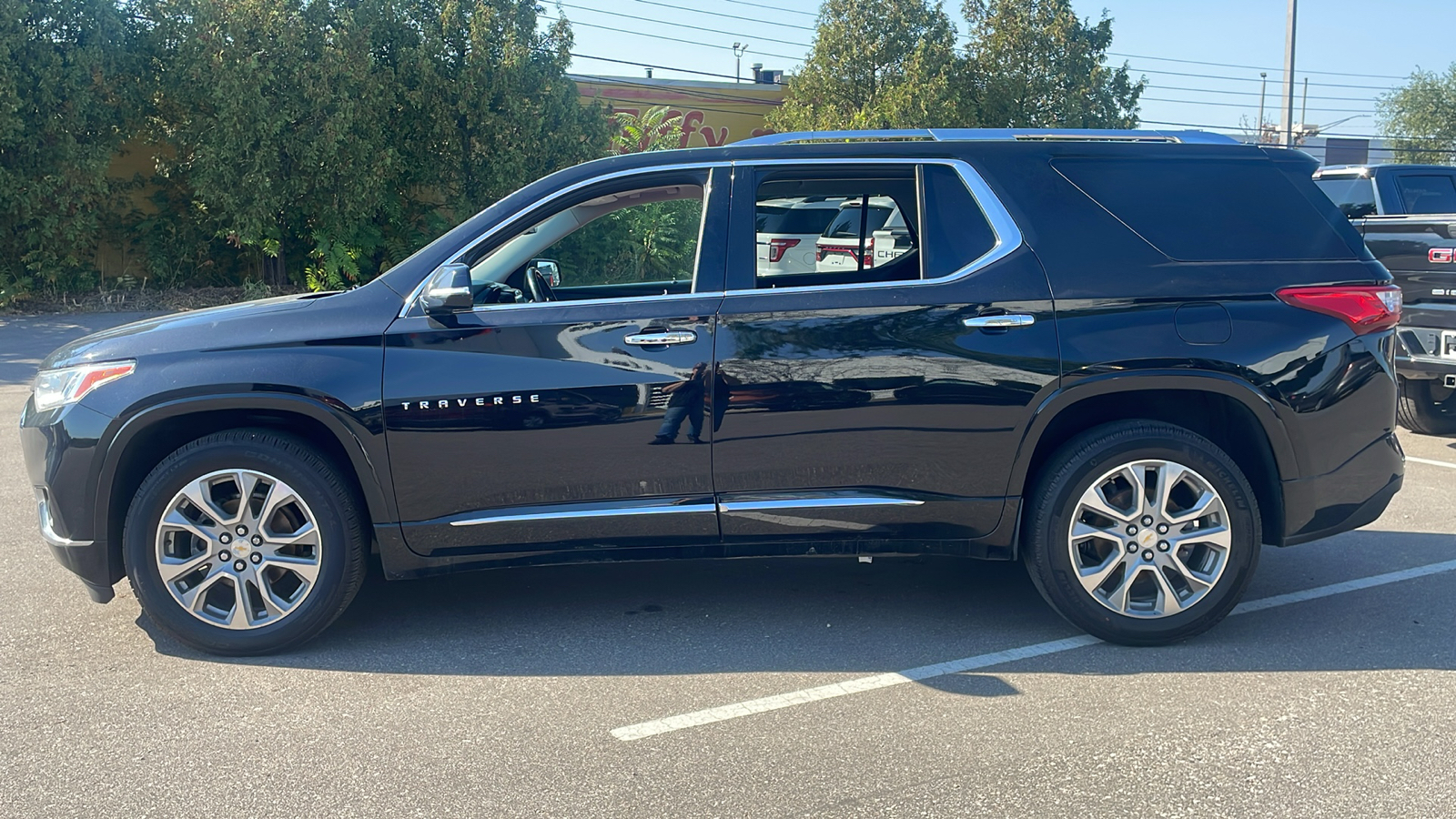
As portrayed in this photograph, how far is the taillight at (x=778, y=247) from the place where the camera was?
4787mm

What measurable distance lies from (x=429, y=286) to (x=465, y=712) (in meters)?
1.51

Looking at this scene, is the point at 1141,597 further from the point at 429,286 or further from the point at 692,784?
the point at 429,286

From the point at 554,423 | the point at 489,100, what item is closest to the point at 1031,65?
the point at 489,100

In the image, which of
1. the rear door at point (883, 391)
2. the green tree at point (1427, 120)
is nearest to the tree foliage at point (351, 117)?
the rear door at point (883, 391)

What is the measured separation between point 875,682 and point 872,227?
2.00 metres

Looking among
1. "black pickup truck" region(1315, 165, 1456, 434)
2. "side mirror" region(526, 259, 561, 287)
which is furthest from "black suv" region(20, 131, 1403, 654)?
"black pickup truck" region(1315, 165, 1456, 434)

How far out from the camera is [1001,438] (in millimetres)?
4336

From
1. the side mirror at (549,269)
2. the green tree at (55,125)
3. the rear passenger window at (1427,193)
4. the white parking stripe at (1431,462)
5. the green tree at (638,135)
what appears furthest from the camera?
the green tree at (638,135)

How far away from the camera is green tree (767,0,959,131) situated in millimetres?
25094

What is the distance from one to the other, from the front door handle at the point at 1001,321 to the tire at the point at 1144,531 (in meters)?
0.51

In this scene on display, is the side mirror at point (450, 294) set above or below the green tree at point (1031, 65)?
below

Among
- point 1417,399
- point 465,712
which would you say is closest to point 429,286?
point 465,712

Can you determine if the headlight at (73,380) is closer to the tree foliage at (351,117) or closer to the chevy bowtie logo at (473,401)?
the chevy bowtie logo at (473,401)

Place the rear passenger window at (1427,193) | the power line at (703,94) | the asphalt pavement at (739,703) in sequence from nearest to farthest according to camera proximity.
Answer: the asphalt pavement at (739,703), the rear passenger window at (1427,193), the power line at (703,94)
